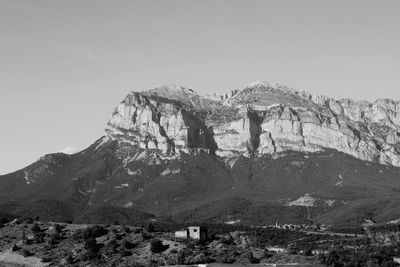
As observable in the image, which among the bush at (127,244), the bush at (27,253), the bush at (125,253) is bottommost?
the bush at (125,253)

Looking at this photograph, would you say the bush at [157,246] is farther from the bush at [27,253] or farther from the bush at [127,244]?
the bush at [27,253]

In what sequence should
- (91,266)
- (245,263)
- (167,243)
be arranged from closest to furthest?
(245,263), (91,266), (167,243)

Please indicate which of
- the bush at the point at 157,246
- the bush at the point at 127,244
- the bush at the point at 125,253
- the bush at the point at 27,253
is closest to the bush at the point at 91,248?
the bush at the point at 125,253

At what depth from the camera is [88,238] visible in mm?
197375

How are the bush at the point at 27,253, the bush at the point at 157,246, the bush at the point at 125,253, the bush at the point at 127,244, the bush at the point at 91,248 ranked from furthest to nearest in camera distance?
the bush at the point at 27,253 < the bush at the point at 127,244 < the bush at the point at 157,246 < the bush at the point at 125,253 < the bush at the point at 91,248

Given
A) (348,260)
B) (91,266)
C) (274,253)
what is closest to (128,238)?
(91,266)

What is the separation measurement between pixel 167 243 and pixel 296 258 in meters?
32.4

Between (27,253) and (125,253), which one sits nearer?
(125,253)

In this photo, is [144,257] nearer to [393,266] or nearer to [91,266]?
[91,266]

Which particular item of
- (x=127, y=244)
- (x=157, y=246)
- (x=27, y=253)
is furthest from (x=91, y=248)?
(x=27, y=253)

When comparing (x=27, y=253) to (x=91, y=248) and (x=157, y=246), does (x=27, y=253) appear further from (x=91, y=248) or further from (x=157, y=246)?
(x=157, y=246)

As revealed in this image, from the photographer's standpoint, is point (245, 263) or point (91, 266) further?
point (91, 266)

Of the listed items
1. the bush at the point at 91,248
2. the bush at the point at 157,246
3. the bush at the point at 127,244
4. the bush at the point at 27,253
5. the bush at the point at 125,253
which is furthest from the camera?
the bush at the point at 27,253

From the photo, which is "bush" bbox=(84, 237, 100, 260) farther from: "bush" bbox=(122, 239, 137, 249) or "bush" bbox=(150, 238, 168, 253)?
"bush" bbox=(150, 238, 168, 253)
